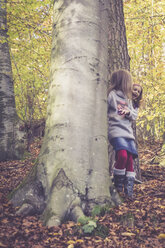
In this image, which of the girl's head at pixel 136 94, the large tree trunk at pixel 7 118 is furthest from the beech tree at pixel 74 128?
the large tree trunk at pixel 7 118

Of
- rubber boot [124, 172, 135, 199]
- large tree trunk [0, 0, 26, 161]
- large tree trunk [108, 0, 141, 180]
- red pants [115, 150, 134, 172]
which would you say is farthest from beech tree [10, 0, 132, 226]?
large tree trunk [0, 0, 26, 161]

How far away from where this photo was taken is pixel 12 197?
2.49 metres

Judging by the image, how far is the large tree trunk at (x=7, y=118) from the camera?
6.07 m

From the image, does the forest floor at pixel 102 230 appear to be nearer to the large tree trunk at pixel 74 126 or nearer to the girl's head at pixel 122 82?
the large tree trunk at pixel 74 126

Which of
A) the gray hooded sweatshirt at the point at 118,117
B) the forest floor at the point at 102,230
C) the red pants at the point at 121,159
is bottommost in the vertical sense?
the forest floor at the point at 102,230

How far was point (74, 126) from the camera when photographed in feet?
7.65

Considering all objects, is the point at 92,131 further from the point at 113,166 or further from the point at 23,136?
the point at 23,136

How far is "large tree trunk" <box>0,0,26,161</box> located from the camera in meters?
6.07

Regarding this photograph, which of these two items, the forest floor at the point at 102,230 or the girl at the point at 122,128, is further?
the girl at the point at 122,128

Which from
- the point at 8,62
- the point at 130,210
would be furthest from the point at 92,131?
the point at 8,62

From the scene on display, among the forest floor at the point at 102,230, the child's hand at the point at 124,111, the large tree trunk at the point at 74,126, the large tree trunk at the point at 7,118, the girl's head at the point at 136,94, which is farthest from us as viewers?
the large tree trunk at the point at 7,118

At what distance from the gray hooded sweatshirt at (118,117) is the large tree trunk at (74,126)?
0.56 metres

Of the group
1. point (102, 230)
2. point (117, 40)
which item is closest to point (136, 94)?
point (117, 40)

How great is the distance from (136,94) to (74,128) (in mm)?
1566
